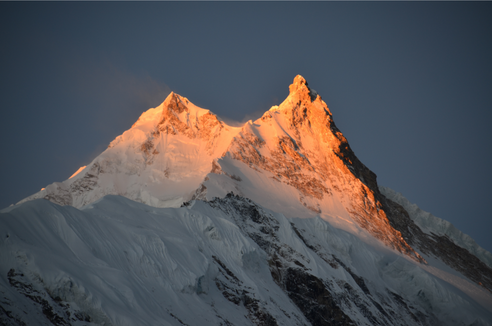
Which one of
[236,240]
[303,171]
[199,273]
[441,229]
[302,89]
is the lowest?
[199,273]

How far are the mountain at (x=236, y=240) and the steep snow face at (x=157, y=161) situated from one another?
1.87 feet

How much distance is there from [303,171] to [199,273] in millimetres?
77965

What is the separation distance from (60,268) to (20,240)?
438 centimetres

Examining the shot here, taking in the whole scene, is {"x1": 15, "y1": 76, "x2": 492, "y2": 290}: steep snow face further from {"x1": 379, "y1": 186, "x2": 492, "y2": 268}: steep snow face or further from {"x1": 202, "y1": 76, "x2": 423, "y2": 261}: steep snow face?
{"x1": 379, "y1": 186, "x2": 492, "y2": 268}: steep snow face

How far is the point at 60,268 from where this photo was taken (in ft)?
108

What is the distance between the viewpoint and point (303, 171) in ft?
396

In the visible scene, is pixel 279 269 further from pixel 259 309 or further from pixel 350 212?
pixel 350 212

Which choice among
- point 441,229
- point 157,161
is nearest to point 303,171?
point 157,161

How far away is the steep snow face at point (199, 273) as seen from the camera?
105ft

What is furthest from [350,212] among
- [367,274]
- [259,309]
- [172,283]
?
[172,283]

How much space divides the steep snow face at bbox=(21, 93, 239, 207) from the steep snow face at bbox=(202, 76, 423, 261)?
12.5 metres

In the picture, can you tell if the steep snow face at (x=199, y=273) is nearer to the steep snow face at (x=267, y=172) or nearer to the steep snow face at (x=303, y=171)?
the steep snow face at (x=303, y=171)

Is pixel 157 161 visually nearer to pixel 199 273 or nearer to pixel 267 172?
pixel 267 172

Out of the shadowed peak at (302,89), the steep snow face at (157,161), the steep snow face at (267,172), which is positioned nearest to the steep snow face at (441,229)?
the steep snow face at (267,172)
